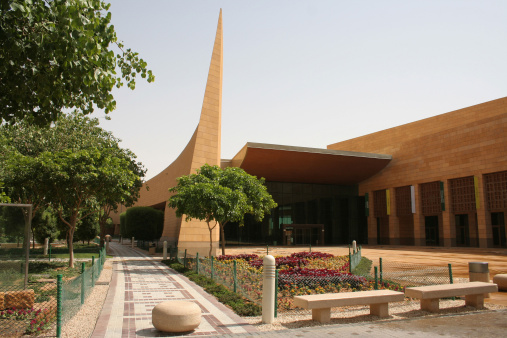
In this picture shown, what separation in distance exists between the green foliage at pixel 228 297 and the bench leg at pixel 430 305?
3.94 meters

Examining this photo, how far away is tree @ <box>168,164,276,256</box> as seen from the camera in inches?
786

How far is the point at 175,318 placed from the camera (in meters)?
7.09

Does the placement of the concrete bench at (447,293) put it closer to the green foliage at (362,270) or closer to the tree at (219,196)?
the green foliage at (362,270)

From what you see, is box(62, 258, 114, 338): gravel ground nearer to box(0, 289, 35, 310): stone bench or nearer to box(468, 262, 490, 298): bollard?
box(0, 289, 35, 310): stone bench

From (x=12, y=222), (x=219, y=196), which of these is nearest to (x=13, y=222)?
(x=12, y=222)

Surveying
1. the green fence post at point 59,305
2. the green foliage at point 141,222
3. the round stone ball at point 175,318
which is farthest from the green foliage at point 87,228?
the round stone ball at point 175,318

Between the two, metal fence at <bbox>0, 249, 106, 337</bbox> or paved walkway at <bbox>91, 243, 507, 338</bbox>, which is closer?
metal fence at <bbox>0, 249, 106, 337</bbox>

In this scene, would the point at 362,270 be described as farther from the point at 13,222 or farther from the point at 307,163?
the point at 307,163

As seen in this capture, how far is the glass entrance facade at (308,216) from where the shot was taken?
4466 cm

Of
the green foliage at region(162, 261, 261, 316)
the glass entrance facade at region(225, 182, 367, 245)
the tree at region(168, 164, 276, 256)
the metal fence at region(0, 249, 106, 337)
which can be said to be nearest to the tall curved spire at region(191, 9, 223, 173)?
the tree at region(168, 164, 276, 256)

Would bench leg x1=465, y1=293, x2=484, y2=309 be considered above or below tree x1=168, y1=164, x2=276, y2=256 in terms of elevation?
below

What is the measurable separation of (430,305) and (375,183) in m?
37.5

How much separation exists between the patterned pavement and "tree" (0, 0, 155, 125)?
165 inches

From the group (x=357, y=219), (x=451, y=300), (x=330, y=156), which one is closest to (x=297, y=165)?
(x=330, y=156)
